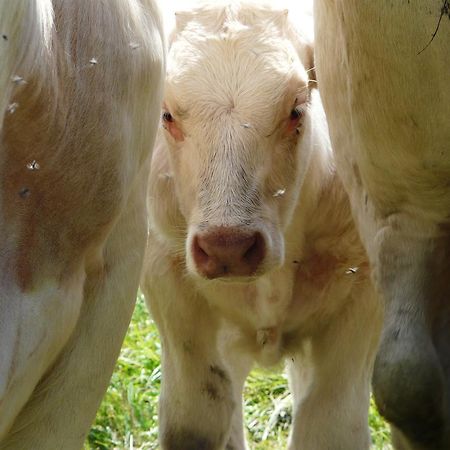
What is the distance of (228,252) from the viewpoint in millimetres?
3701

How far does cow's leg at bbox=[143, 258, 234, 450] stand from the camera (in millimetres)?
4535

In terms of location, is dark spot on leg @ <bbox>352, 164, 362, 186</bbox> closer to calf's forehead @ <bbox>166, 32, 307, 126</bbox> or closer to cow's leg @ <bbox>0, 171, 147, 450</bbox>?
cow's leg @ <bbox>0, 171, 147, 450</bbox>

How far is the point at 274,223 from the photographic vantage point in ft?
13.0

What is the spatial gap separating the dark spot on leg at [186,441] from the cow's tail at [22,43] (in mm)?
2325

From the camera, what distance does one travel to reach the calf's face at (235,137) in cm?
379

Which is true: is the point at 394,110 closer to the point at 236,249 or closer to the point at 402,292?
the point at 402,292

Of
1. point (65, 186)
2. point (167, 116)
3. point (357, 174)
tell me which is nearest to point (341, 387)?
point (167, 116)

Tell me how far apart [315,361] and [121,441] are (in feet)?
3.20

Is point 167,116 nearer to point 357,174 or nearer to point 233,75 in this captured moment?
point 233,75

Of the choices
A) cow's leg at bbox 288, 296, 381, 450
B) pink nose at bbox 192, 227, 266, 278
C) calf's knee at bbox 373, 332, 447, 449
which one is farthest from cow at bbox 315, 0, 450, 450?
cow's leg at bbox 288, 296, 381, 450

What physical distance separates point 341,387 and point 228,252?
1.03 m

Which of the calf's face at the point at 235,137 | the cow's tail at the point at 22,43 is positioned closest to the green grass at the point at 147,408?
the calf's face at the point at 235,137

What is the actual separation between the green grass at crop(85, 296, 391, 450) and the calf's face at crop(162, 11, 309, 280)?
4.66 feet

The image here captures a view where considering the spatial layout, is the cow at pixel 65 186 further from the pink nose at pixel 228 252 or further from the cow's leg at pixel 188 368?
the cow's leg at pixel 188 368
